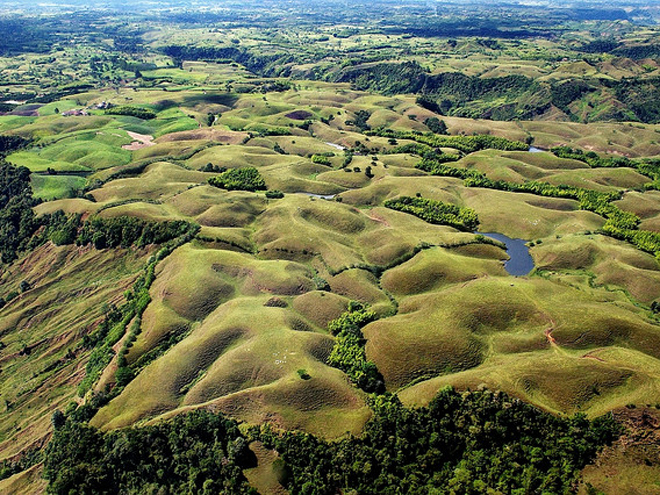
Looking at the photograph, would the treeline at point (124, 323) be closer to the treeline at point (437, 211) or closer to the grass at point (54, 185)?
the grass at point (54, 185)

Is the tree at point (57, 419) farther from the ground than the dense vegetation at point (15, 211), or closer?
closer

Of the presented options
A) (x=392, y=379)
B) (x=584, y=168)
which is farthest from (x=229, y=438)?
(x=584, y=168)

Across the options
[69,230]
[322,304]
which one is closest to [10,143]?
[69,230]

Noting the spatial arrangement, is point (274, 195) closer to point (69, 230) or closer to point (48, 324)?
point (69, 230)

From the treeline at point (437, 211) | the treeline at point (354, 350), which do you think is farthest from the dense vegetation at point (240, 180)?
the treeline at point (354, 350)

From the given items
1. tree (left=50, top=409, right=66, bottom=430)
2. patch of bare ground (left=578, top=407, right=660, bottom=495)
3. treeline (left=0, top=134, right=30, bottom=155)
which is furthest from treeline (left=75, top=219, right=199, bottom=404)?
treeline (left=0, top=134, right=30, bottom=155)

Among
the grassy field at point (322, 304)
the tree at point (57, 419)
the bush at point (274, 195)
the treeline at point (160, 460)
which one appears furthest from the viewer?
the bush at point (274, 195)

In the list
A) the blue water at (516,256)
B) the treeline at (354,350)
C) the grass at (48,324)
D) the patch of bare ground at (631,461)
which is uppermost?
the patch of bare ground at (631,461)
